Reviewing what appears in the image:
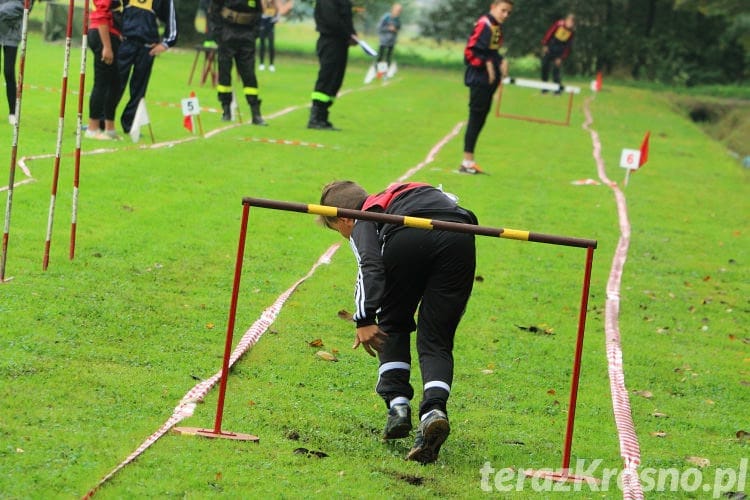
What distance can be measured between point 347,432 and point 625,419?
175cm

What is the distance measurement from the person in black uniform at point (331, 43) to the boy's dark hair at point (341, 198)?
492 inches

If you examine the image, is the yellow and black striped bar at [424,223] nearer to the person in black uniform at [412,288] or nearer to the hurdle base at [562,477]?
the person in black uniform at [412,288]

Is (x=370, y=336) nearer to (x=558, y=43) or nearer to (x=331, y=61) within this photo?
(x=331, y=61)

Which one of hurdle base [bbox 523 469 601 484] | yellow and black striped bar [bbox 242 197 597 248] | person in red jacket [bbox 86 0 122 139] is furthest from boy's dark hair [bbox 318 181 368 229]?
person in red jacket [bbox 86 0 122 139]

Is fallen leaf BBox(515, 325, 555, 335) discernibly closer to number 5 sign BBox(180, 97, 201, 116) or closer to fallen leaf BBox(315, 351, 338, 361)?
fallen leaf BBox(315, 351, 338, 361)

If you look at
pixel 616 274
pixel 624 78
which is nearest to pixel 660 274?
pixel 616 274

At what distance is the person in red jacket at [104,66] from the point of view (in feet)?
47.8

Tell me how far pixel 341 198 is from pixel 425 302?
661 mm

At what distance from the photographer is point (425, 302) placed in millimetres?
6047

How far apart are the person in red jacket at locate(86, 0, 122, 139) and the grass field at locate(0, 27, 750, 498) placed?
0.65m

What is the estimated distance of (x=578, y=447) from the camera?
6379 millimetres

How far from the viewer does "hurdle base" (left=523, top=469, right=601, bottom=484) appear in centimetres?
575

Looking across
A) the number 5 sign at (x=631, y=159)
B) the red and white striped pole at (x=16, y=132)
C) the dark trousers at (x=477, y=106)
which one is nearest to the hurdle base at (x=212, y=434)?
the red and white striped pole at (x=16, y=132)

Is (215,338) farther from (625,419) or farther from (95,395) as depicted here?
(625,419)
